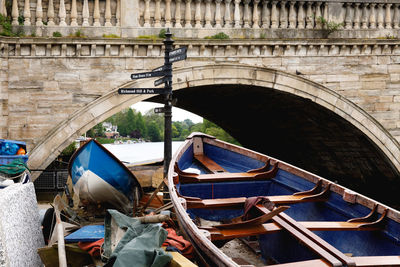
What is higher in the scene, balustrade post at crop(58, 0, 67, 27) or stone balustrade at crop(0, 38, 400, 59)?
balustrade post at crop(58, 0, 67, 27)

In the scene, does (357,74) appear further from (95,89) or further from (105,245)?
(105,245)

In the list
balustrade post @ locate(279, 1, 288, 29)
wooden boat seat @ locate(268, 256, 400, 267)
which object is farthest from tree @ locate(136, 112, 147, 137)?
wooden boat seat @ locate(268, 256, 400, 267)

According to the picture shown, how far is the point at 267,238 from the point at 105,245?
1606 millimetres

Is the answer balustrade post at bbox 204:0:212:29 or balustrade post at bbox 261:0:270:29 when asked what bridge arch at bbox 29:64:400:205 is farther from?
balustrade post at bbox 261:0:270:29

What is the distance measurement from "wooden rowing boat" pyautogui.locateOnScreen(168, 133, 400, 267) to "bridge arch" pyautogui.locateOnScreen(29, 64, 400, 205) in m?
2.05

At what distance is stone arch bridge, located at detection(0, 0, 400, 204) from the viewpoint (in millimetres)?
6961

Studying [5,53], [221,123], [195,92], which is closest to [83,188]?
[5,53]

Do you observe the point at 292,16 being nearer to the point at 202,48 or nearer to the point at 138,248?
the point at 202,48

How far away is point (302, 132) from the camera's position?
11.5 metres

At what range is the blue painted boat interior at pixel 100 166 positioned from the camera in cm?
602

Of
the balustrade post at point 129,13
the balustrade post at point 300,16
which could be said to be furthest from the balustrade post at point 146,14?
the balustrade post at point 300,16

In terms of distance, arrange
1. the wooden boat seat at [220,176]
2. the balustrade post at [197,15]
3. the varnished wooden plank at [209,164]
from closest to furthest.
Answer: the wooden boat seat at [220,176]
the varnished wooden plank at [209,164]
the balustrade post at [197,15]

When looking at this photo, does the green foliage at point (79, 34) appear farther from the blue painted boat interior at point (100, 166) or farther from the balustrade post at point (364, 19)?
the balustrade post at point (364, 19)

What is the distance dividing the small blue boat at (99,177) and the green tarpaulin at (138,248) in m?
1.94
